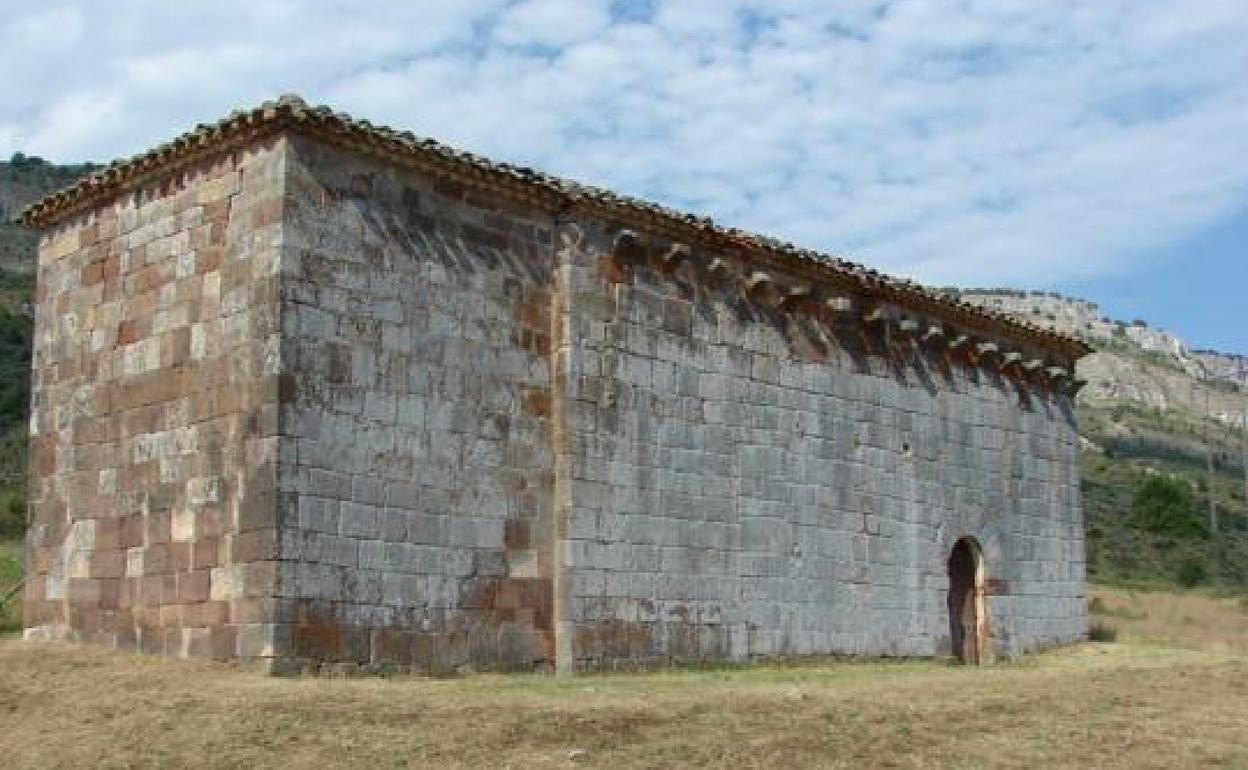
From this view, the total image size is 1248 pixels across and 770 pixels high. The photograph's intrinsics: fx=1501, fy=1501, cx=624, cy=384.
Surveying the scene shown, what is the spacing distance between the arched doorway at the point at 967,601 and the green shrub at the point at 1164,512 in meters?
24.1

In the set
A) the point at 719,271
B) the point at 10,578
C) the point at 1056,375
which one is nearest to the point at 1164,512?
the point at 1056,375

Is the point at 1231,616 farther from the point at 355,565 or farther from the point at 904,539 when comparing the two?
the point at 355,565

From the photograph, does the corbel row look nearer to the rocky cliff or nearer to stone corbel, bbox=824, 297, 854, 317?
stone corbel, bbox=824, 297, 854, 317

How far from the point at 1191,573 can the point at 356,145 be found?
95.7 ft

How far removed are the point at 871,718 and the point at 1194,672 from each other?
18.9 feet

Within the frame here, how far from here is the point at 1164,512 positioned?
139 feet

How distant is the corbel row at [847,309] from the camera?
1627 cm

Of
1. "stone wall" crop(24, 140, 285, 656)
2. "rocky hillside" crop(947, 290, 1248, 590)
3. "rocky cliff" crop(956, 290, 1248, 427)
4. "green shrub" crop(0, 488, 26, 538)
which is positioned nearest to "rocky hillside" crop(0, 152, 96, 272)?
"green shrub" crop(0, 488, 26, 538)

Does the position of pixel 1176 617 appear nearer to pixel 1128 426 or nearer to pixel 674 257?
pixel 674 257

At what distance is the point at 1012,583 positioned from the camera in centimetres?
2075

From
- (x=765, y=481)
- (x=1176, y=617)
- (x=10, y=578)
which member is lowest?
(x=1176, y=617)

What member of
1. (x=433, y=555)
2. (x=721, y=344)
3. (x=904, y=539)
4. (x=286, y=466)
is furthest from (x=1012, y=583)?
(x=286, y=466)

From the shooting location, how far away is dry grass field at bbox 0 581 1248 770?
10.8m

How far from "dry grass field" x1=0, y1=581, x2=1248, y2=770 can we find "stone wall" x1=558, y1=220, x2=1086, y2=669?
1.27m
